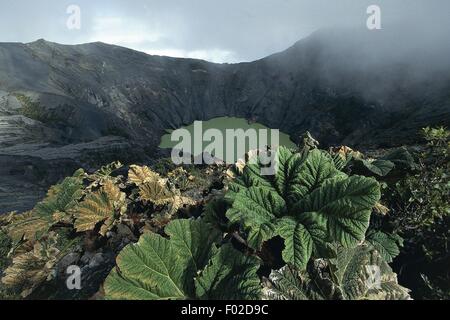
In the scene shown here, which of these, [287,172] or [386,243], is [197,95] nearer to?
[287,172]

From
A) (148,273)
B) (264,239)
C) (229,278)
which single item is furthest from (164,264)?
(264,239)

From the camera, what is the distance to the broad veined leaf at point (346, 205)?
3055 millimetres

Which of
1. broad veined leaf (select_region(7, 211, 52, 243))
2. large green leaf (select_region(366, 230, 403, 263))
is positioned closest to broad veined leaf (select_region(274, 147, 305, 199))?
large green leaf (select_region(366, 230, 403, 263))

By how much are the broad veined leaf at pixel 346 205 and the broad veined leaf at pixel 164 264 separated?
93 cm

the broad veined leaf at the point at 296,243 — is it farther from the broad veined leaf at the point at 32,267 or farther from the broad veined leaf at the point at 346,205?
the broad veined leaf at the point at 32,267

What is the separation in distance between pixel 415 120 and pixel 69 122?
56.8 meters

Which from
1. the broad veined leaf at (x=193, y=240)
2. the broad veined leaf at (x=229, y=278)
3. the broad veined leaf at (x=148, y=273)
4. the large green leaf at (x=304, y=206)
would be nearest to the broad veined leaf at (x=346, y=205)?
the large green leaf at (x=304, y=206)

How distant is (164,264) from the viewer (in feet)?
10.8

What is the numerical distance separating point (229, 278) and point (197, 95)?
117 m

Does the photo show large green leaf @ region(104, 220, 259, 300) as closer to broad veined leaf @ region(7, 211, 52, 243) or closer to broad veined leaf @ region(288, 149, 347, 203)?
broad veined leaf @ region(288, 149, 347, 203)

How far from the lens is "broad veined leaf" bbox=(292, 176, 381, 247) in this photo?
10.0 ft

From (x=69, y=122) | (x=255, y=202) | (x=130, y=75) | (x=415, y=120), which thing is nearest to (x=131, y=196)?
(x=255, y=202)

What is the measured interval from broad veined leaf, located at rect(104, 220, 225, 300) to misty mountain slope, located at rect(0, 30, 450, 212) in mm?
27235

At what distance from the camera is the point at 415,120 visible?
6756 centimetres
